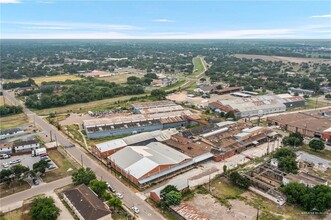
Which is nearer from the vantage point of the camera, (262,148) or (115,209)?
(115,209)

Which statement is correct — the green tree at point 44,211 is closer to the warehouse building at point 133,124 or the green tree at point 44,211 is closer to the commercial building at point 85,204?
the commercial building at point 85,204

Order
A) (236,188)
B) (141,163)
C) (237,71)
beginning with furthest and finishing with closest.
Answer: (237,71) < (141,163) < (236,188)

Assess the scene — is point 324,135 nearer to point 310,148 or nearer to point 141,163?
point 310,148

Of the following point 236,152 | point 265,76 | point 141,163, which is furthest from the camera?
point 265,76

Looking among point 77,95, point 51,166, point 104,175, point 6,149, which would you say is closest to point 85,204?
point 104,175

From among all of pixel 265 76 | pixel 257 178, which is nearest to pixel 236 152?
pixel 257 178
